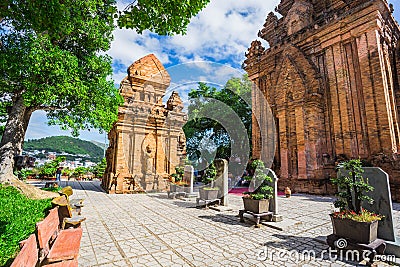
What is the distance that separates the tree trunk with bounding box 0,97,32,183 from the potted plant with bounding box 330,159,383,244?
10.1 metres

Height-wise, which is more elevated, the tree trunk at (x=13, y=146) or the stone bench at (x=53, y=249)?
the tree trunk at (x=13, y=146)

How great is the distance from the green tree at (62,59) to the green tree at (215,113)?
47.1 feet

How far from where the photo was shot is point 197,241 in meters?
4.92

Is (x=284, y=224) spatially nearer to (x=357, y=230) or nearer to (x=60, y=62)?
(x=357, y=230)

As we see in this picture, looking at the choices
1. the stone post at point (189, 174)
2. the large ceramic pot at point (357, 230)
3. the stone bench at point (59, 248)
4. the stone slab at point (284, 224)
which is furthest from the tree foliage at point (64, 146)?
the large ceramic pot at point (357, 230)

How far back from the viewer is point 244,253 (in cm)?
425

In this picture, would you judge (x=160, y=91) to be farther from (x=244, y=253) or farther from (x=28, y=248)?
(x=28, y=248)

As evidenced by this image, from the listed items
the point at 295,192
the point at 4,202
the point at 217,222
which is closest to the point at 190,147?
the point at 295,192

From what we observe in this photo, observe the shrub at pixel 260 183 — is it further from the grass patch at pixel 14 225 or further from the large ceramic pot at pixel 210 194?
the grass patch at pixel 14 225

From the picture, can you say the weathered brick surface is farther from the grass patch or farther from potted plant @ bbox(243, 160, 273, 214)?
potted plant @ bbox(243, 160, 273, 214)

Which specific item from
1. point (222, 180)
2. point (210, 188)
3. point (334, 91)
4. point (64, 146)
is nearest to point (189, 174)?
point (222, 180)

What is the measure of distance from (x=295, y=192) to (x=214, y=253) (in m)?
11.2

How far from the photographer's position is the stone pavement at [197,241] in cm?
393

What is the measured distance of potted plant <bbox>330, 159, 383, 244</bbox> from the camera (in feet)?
13.3
